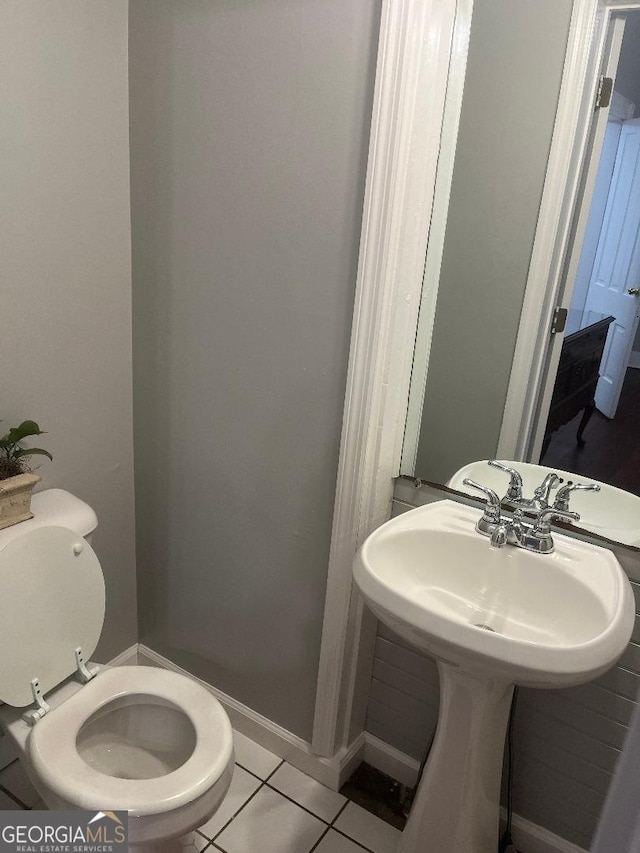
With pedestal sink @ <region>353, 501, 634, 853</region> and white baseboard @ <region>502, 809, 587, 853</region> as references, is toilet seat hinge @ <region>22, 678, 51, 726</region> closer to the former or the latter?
pedestal sink @ <region>353, 501, 634, 853</region>

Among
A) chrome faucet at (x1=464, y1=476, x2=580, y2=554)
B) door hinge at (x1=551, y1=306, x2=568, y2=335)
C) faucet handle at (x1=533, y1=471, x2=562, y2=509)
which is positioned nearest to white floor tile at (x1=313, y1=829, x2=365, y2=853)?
chrome faucet at (x1=464, y1=476, x2=580, y2=554)

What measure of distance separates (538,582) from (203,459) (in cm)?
88

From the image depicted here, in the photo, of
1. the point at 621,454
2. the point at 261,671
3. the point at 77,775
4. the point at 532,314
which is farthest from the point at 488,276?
the point at 77,775

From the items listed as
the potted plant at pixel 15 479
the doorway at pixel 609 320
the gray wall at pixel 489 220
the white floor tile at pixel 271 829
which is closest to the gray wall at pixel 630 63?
the doorway at pixel 609 320

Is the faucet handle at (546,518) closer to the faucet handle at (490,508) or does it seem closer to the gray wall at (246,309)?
the faucet handle at (490,508)

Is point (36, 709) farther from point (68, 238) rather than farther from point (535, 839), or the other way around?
point (535, 839)

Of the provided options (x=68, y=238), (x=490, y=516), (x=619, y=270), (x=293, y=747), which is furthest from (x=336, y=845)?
(x=68, y=238)

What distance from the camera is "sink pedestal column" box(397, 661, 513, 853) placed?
→ 120cm

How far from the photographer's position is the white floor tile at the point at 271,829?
1492mm

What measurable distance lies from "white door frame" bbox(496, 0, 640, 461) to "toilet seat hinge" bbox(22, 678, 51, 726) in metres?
1.12

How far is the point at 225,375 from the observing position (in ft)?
5.07

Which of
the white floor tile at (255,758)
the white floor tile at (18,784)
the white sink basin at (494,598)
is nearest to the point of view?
the white sink basin at (494,598)

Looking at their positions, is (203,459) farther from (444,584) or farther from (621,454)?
(621,454)

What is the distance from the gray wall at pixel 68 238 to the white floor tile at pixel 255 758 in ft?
2.22
